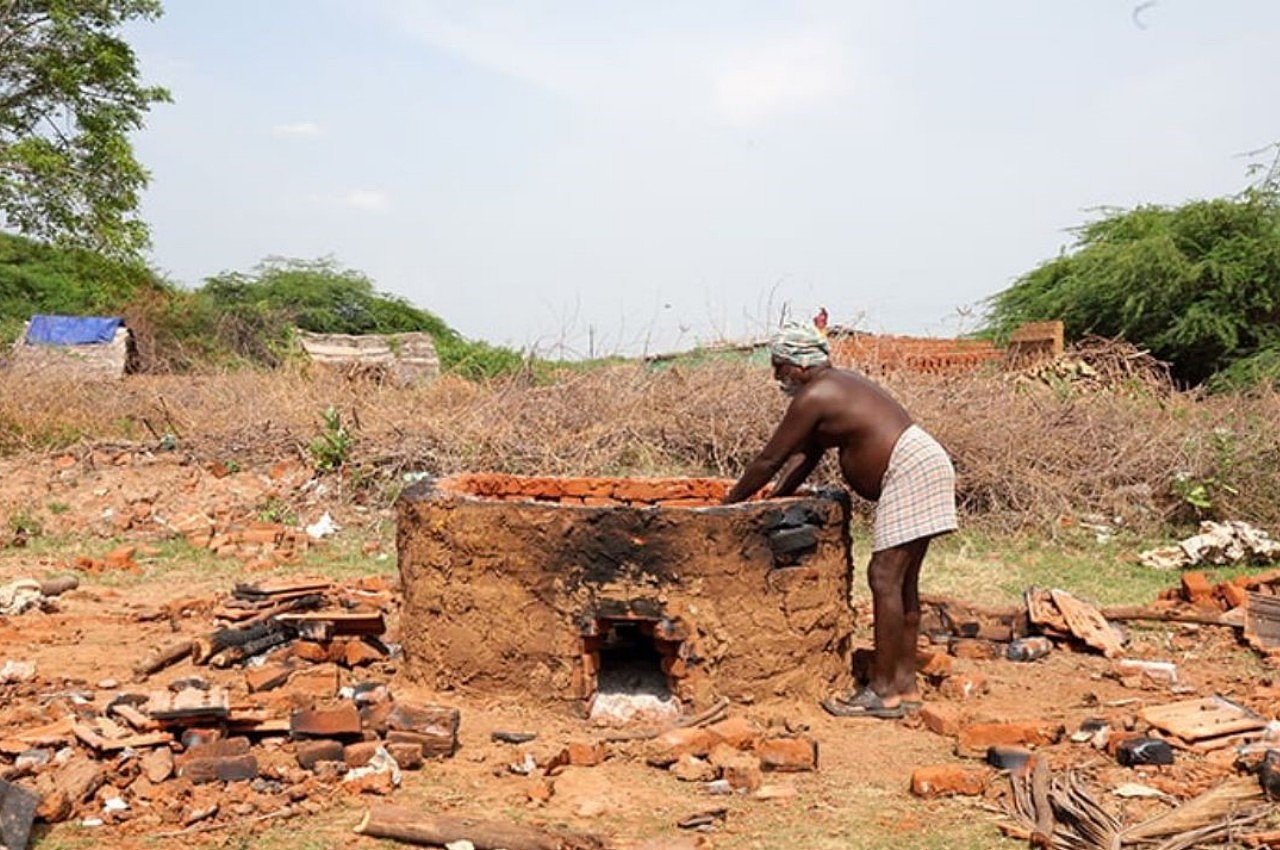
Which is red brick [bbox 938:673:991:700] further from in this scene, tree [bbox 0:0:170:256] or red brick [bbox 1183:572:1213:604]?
tree [bbox 0:0:170:256]

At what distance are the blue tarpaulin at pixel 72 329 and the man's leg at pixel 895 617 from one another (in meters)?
21.2

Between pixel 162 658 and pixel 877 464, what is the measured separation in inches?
154

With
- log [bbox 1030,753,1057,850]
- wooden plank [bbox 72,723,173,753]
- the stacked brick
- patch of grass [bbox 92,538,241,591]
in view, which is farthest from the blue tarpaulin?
log [bbox 1030,753,1057,850]

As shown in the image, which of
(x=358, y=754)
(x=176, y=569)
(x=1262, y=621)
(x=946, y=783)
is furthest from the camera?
(x=176, y=569)

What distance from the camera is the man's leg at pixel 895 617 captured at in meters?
5.64

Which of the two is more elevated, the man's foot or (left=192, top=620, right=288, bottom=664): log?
(left=192, top=620, right=288, bottom=664): log

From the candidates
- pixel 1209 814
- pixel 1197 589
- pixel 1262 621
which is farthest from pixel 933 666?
pixel 1197 589

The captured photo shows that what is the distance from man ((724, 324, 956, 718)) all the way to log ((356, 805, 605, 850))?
1978 millimetres

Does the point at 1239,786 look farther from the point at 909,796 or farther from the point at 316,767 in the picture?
the point at 316,767

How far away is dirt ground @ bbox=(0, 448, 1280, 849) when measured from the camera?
4266mm

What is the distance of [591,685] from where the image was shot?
5.55 meters

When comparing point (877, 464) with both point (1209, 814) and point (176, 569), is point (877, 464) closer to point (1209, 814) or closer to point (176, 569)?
point (1209, 814)

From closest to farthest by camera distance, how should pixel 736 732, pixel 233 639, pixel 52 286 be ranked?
pixel 736 732
pixel 233 639
pixel 52 286

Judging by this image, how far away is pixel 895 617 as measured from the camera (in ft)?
18.6
